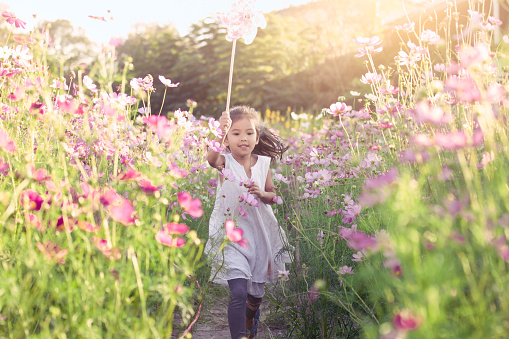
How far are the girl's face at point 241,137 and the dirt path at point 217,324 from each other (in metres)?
0.81

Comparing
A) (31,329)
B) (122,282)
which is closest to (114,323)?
(122,282)

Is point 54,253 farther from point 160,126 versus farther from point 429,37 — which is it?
point 429,37

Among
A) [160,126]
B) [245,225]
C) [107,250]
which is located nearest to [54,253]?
[107,250]

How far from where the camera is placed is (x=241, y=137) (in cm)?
263

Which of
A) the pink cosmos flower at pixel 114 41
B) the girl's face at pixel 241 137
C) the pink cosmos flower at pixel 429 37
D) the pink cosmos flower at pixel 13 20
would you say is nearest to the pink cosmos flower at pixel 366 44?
the pink cosmos flower at pixel 429 37

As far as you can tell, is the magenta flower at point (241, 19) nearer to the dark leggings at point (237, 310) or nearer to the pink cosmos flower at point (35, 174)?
the dark leggings at point (237, 310)

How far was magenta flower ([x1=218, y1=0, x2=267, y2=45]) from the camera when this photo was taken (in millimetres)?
2521

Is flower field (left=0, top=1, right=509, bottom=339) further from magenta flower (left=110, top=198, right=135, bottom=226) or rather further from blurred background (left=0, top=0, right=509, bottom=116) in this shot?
blurred background (left=0, top=0, right=509, bottom=116)

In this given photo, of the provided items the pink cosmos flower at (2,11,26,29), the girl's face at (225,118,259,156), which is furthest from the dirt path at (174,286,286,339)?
the pink cosmos flower at (2,11,26,29)

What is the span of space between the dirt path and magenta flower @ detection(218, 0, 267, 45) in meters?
1.39

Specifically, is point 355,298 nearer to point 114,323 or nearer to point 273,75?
point 114,323

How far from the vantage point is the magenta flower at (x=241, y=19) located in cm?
252

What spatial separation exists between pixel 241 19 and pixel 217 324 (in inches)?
61.6

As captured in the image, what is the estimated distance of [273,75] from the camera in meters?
12.3
